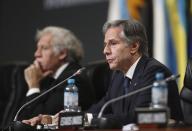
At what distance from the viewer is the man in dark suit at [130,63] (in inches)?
143

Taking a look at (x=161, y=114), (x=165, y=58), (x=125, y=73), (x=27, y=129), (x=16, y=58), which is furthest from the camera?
(x=16, y=58)

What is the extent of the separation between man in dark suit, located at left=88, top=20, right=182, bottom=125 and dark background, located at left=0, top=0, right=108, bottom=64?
94.4 inches

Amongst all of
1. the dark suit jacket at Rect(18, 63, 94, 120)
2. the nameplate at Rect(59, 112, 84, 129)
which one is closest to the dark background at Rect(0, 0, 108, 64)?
the dark suit jacket at Rect(18, 63, 94, 120)

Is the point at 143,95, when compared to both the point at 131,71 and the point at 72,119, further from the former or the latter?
the point at 72,119

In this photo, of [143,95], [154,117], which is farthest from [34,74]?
[154,117]

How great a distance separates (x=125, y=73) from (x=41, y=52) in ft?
4.89

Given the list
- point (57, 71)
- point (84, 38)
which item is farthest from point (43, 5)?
point (57, 71)

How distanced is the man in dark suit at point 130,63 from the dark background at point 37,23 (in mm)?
2397

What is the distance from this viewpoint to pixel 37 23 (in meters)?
6.98

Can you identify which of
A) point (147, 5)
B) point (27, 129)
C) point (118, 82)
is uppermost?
point (147, 5)

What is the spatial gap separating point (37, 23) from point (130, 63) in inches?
128

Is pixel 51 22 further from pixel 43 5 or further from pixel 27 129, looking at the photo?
pixel 27 129

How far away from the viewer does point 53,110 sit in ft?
15.4

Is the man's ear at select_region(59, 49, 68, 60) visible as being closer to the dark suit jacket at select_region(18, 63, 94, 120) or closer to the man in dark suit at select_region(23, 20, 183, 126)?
the dark suit jacket at select_region(18, 63, 94, 120)
